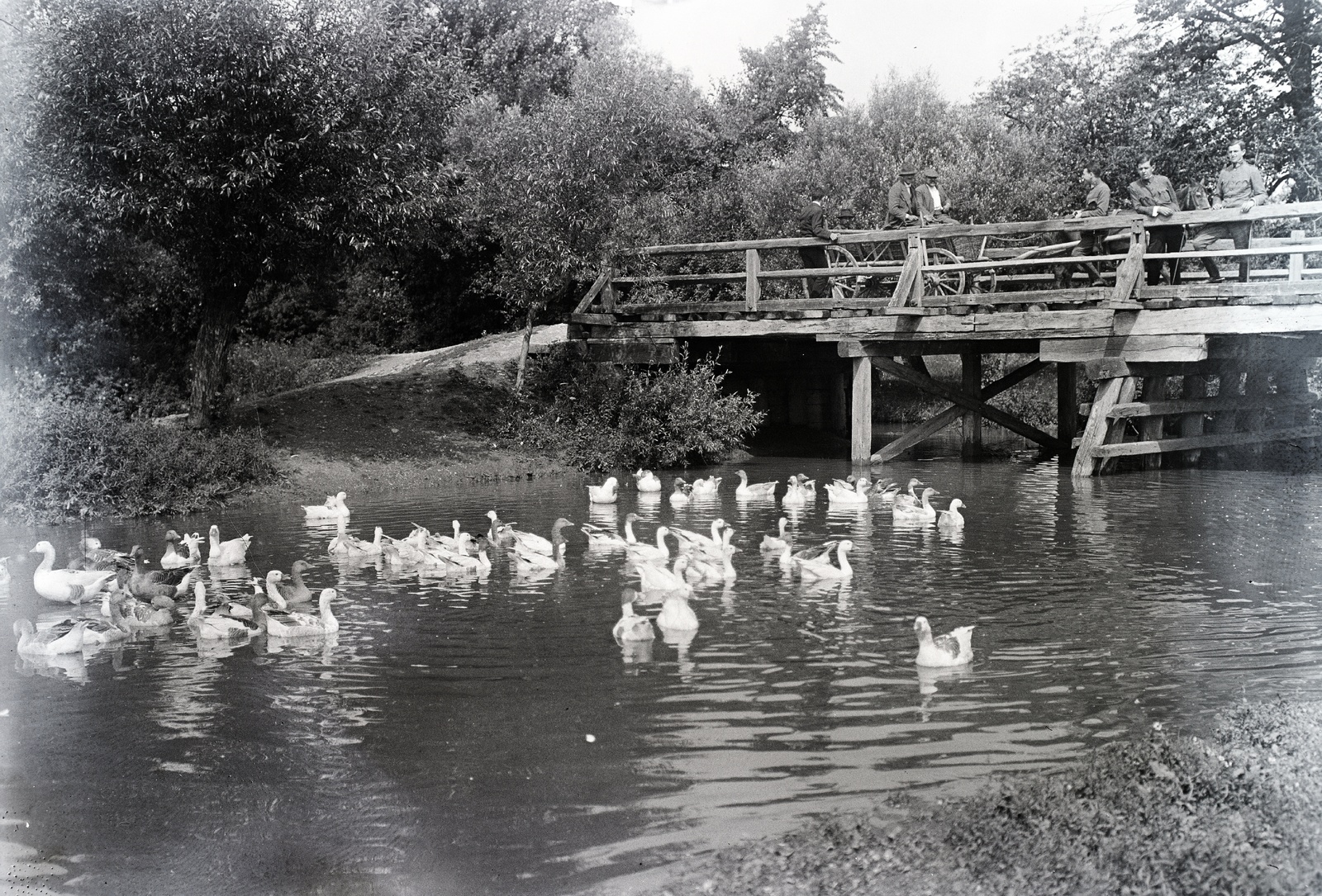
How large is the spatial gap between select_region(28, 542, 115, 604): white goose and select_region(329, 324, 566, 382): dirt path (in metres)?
15.6

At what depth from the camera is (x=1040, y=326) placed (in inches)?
915

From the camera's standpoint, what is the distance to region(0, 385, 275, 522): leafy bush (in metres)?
19.5

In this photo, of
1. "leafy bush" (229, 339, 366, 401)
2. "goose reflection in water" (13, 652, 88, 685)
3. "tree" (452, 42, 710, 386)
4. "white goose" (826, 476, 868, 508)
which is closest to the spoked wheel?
"tree" (452, 42, 710, 386)

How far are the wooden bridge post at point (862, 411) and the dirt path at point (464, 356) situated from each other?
7.87 meters

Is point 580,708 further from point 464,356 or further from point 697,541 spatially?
point 464,356

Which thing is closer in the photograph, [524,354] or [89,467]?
[89,467]

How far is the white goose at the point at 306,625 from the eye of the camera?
1212 centimetres

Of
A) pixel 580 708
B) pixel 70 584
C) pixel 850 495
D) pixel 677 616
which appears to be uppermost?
pixel 850 495

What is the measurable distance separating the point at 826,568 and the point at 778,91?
2872 centimetres

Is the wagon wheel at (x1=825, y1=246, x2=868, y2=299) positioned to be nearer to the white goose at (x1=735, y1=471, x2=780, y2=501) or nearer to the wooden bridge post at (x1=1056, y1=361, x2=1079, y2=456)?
the wooden bridge post at (x1=1056, y1=361, x2=1079, y2=456)

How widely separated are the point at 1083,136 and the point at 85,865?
3169 centimetres

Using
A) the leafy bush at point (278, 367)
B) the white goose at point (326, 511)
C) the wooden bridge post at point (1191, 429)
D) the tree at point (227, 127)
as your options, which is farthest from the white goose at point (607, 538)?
the leafy bush at point (278, 367)

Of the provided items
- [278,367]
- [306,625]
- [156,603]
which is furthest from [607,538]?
[278,367]

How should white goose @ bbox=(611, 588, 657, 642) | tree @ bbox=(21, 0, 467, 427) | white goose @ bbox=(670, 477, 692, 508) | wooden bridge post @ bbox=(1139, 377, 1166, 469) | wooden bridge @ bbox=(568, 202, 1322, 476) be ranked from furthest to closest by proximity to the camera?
wooden bridge post @ bbox=(1139, 377, 1166, 469) < wooden bridge @ bbox=(568, 202, 1322, 476) < white goose @ bbox=(670, 477, 692, 508) < tree @ bbox=(21, 0, 467, 427) < white goose @ bbox=(611, 588, 657, 642)
